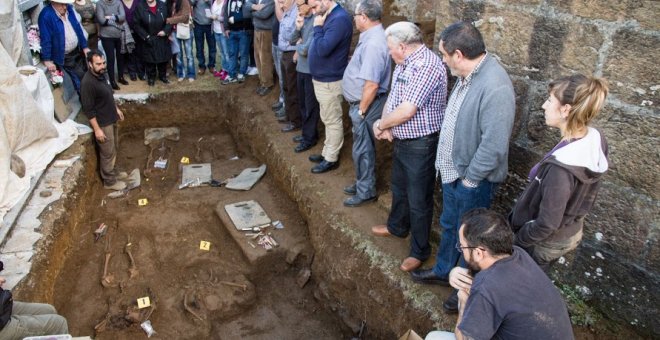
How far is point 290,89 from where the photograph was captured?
23.3ft

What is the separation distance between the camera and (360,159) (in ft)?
17.7

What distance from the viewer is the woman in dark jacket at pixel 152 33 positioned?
26.6 feet

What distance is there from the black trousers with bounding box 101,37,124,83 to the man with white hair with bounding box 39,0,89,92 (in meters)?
0.68

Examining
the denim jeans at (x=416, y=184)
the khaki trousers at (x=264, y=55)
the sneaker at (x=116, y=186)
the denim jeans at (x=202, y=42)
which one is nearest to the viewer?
the denim jeans at (x=416, y=184)

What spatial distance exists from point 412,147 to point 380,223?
52.4 inches

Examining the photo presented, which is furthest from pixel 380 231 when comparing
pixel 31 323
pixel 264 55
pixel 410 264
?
A: pixel 264 55

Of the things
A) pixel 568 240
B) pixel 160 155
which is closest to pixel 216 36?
pixel 160 155

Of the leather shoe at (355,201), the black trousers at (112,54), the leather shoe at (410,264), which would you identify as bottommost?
the leather shoe at (355,201)

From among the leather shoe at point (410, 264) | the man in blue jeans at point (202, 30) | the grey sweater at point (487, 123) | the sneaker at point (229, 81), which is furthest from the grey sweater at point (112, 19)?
the grey sweater at point (487, 123)

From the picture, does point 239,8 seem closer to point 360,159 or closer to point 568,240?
point 360,159

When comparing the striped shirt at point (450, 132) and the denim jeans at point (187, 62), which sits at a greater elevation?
the striped shirt at point (450, 132)

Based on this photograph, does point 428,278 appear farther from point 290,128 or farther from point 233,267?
point 290,128

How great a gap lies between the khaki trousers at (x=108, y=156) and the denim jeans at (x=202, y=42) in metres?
2.76

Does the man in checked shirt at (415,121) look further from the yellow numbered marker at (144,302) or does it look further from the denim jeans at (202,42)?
the denim jeans at (202,42)
